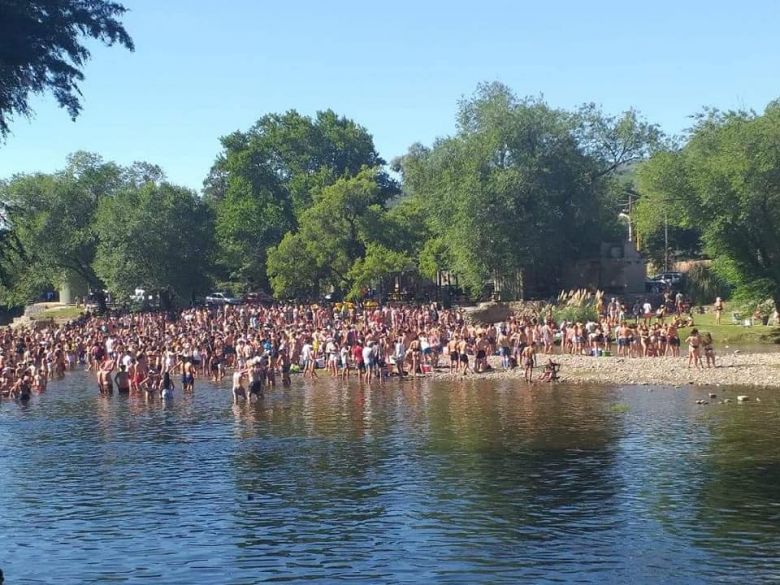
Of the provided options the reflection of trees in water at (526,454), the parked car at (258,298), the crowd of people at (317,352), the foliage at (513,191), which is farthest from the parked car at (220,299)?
the reflection of trees in water at (526,454)

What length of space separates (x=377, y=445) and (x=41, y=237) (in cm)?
6446

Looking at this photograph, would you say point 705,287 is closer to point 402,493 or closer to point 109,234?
point 109,234

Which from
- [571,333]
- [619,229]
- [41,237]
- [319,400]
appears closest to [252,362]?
[319,400]

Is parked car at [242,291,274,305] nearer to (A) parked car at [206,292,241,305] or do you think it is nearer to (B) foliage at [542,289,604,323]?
(A) parked car at [206,292,241,305]

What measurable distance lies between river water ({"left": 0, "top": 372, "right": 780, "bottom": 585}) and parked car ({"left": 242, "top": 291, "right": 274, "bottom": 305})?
1822 inches

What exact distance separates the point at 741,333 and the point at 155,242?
46935 millimetres

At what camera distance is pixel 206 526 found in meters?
17.2

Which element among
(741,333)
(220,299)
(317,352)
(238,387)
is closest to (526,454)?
(238,387)

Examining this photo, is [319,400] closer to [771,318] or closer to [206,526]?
[206,526]

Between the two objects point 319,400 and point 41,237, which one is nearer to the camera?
point 319,400

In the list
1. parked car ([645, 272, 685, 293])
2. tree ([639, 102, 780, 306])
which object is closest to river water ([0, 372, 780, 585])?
tree ([639, 102, 780, 306])

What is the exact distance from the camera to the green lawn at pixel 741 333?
45.6 m

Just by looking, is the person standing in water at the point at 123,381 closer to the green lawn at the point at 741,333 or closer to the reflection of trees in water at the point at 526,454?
the reflection of trees in water at the point at 526,454

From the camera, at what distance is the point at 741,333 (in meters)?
46.8
